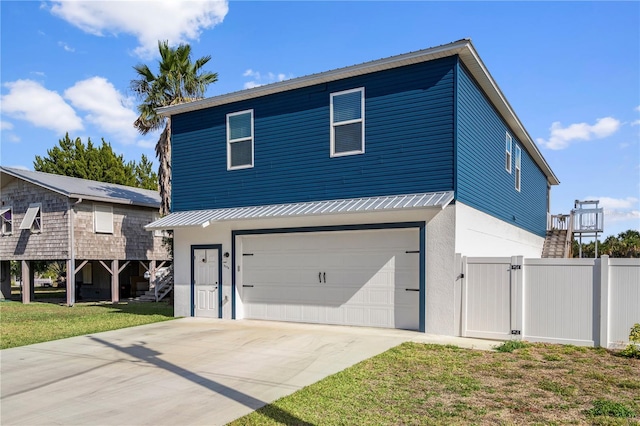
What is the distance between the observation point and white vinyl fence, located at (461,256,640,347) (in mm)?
8359

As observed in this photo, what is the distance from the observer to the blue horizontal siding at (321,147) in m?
10.2

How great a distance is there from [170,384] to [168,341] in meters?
3.40

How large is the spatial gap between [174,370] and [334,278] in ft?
16.5

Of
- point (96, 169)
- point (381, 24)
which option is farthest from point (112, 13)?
point (96, 169)

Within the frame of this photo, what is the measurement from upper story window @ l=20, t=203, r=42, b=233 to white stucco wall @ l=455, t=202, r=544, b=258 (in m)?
18.3

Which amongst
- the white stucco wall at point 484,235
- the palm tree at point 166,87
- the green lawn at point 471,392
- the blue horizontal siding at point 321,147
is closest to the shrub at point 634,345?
the green lawn at point 471,392

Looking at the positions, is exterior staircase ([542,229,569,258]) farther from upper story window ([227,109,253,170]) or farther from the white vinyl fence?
upper story window ([227,109,253,170])

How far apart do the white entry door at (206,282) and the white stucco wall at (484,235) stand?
6686 mm

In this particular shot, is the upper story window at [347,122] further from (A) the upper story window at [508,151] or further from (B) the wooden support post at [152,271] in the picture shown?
(B) the wooden support post at [152,271]

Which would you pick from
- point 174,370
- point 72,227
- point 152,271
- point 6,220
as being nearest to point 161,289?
point 152,271

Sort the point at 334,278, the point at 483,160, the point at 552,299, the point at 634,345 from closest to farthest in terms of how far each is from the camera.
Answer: the point at 634,345, the point at 552,299, the point at 334,278, the point at 483,160

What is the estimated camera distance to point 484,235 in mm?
11867

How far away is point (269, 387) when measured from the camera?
626 cm

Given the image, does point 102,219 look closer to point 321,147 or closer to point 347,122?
point 321,147
